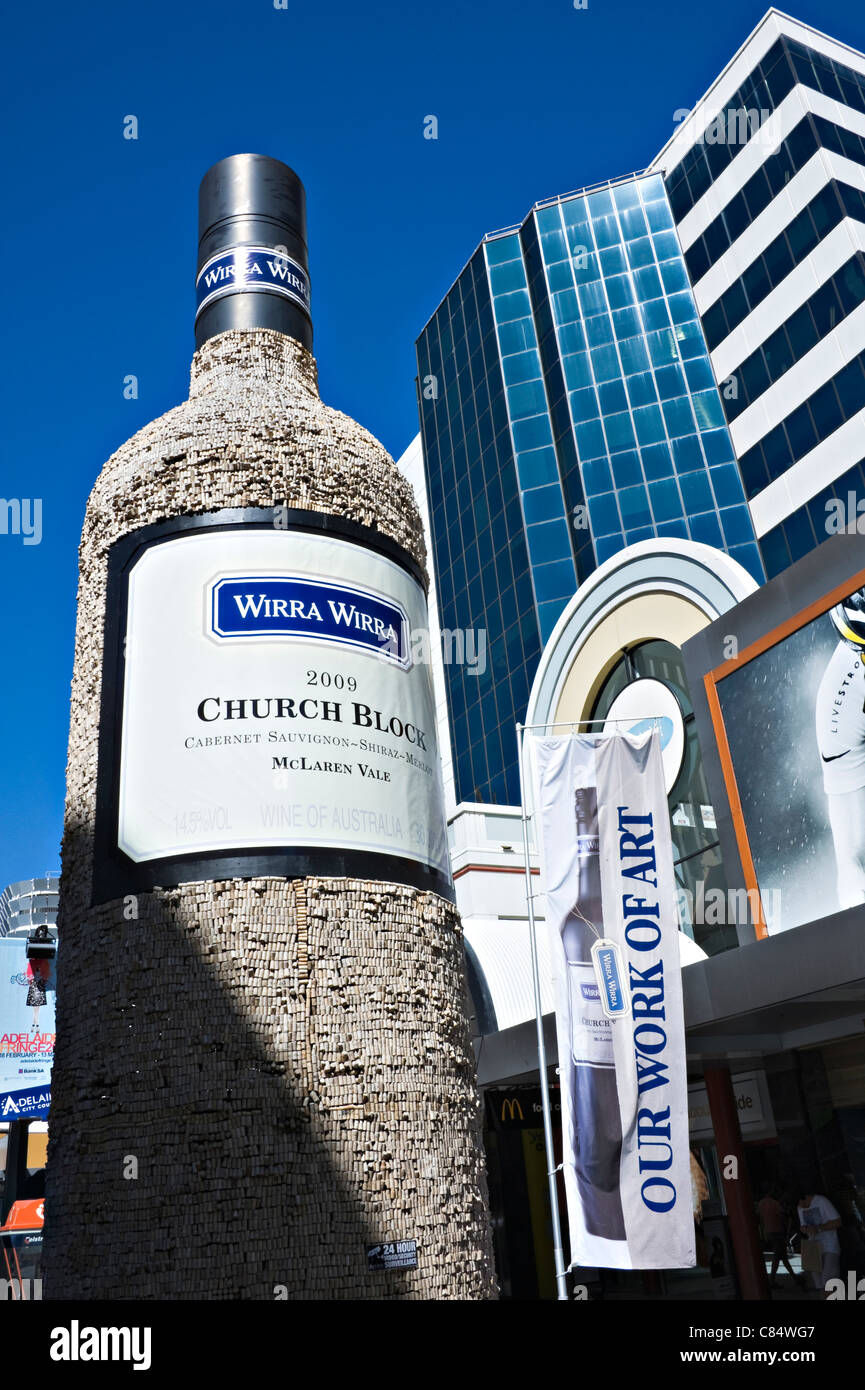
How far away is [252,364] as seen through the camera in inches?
176

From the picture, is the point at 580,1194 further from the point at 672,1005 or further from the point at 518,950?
the point at 518,950

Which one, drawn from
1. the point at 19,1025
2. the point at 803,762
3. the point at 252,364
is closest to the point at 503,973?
the point at 803,762

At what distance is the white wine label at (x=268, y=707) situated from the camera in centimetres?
328

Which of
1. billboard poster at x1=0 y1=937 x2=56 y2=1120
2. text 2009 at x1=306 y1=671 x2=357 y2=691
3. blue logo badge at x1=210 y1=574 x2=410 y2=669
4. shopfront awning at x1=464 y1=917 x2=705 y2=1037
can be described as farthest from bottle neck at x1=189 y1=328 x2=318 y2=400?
billboard poster at x1=0 y1=937 x2=56 y2=1120

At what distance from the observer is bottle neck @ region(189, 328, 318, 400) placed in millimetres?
4406

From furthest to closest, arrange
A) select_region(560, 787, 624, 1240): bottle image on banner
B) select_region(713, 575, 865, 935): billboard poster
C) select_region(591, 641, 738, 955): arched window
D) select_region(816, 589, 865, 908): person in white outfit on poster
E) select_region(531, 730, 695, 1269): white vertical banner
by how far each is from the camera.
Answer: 1. select_region(591, 641, 738, 955): arched window
2. select_region(713, 575, 865, 935): billboard poster
3. select_region(816, 589, 865, 908): person in white outfit on poster
4. select_region(560, 787, 624, 1240): bottle image on banner
5. select_region(531, 730, 695, 1269): white vertical banner

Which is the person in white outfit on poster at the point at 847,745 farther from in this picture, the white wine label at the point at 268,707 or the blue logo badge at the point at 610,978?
the white wine label at the point at 268,707

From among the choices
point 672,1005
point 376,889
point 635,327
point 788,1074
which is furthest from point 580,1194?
point 635,327

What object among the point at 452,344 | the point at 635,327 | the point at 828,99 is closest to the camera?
the point at 828,99

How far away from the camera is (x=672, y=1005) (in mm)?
8750

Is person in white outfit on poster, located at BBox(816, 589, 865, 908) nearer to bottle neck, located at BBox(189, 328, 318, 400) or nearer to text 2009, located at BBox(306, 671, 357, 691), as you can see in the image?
bottle neck, located at BBox(189, 328, 318, 400)

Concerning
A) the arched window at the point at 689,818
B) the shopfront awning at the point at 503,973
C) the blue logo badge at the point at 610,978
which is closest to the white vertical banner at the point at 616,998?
the blue logo badge at the point at 610,978

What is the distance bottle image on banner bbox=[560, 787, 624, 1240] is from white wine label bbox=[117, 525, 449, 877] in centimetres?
557

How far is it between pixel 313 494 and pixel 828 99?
1582 inches
